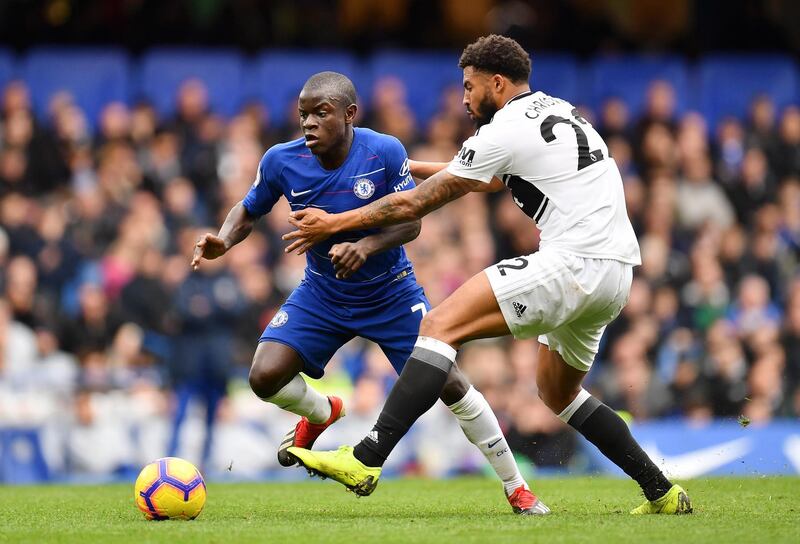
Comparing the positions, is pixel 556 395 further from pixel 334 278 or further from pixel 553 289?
pixel 334 278

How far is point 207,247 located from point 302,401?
1.18 metres

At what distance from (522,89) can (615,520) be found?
257 cm

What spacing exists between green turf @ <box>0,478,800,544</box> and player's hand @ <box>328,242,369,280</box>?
147 centimetres

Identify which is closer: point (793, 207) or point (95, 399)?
point (95, 399)

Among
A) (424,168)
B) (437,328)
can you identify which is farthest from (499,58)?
(437,328)

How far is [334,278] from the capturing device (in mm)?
8367

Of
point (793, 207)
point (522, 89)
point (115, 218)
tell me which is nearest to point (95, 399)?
point (115, 218)

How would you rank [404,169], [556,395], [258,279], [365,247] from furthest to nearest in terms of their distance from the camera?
[258,279]
[404,169]
[556,395]
[365,247]

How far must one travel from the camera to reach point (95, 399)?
13.5 m

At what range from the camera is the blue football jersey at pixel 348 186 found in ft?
27.0

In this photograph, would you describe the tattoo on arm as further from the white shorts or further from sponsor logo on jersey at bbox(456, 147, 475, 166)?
the white shorts

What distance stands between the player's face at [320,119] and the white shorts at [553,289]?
1475 mm

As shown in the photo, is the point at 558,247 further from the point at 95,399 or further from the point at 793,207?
the point at 793,207

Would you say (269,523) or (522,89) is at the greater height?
(522,89)
